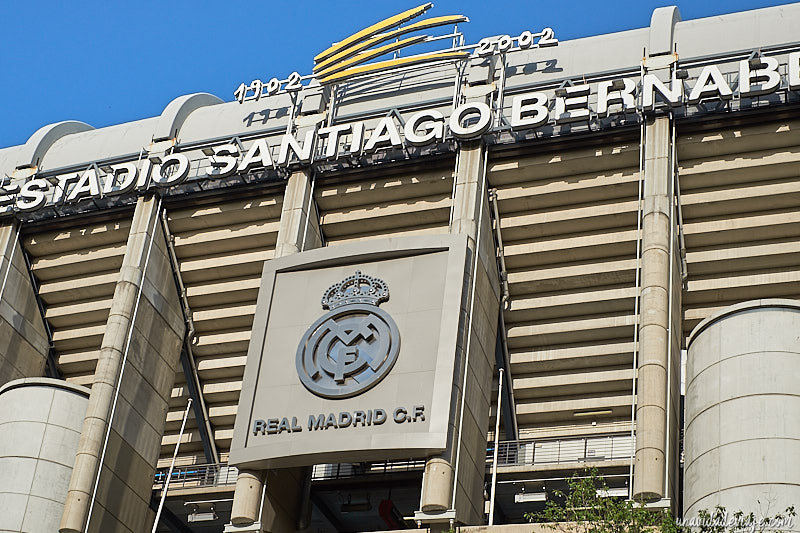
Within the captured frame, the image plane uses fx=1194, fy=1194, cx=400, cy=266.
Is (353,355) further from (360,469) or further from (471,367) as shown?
(360,469)

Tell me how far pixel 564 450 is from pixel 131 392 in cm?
1663

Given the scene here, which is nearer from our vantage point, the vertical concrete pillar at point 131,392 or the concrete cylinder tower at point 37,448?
the concrete cylinder tower at point 37,448

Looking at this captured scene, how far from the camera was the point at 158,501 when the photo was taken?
157 ft

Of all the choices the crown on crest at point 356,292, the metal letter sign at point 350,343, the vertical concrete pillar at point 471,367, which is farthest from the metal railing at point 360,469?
the crown on crest at point 356,292

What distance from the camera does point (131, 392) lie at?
1786 inches

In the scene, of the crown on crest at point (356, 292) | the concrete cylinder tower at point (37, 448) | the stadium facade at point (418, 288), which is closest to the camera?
the stadium facade at point (418, 288)

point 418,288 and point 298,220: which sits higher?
point 298,220

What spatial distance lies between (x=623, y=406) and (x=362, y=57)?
17.6m

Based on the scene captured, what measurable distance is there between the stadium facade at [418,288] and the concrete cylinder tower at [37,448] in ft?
0.32

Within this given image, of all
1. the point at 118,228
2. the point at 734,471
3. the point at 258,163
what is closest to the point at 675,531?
the point at 734,471

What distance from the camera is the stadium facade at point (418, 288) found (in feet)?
126

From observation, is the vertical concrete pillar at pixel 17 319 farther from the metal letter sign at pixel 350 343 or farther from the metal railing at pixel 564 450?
the metal railing at pixel 564 450

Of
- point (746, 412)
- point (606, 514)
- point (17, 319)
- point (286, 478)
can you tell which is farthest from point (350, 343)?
point (17, 319)

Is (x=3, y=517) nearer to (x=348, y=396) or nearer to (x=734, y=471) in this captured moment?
(x=348, y=396)
